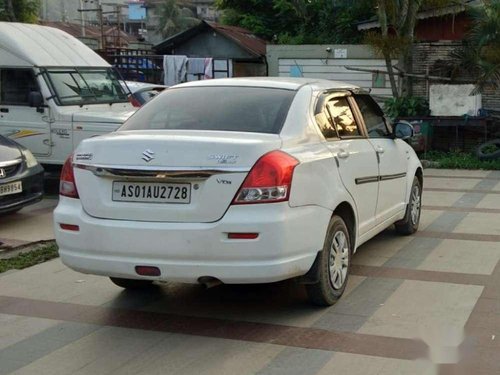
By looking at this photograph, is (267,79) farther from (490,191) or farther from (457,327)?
(490,191)

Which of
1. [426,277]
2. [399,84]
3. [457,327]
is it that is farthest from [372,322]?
[399,84]

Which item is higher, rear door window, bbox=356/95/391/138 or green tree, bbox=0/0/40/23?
green tree, bbox=0/0/40/23

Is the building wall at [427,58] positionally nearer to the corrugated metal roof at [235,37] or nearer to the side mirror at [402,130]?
the corrugated metal roof at [235,37]

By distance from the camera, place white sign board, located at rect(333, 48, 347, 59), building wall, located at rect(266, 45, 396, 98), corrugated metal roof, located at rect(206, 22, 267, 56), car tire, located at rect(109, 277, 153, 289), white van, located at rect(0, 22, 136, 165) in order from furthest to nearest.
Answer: corrugated metal roof, located at rect(206, 22, 267, 56) < white sign board, located at rect(333, 48, 347, 59) < building wall, located at rect(266, 45, 396, 98) < white van, located at rect(0, 22, 136, 165) < car tire, located at rect(109, 277, 153, 289)

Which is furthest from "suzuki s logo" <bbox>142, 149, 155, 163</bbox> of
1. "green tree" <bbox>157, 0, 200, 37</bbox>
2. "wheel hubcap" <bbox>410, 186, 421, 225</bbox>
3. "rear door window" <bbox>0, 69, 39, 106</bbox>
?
"green tree" <bbox>157, 0, 200, 37</bbox>

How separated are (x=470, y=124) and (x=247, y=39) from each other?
11.4 m

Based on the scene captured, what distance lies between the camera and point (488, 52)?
1421cm

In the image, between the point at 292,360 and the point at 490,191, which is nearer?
the point at 292,360

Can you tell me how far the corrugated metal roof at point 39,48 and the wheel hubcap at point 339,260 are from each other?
280 inches

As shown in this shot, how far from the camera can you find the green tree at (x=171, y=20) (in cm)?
5715

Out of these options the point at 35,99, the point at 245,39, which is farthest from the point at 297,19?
the point at 35,99

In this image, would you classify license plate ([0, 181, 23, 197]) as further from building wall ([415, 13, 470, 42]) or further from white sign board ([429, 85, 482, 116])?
building wall ([415, 13, 470, 42])

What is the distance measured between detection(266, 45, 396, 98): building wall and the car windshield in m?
7.58

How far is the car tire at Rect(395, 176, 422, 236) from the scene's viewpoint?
24.5 feet
